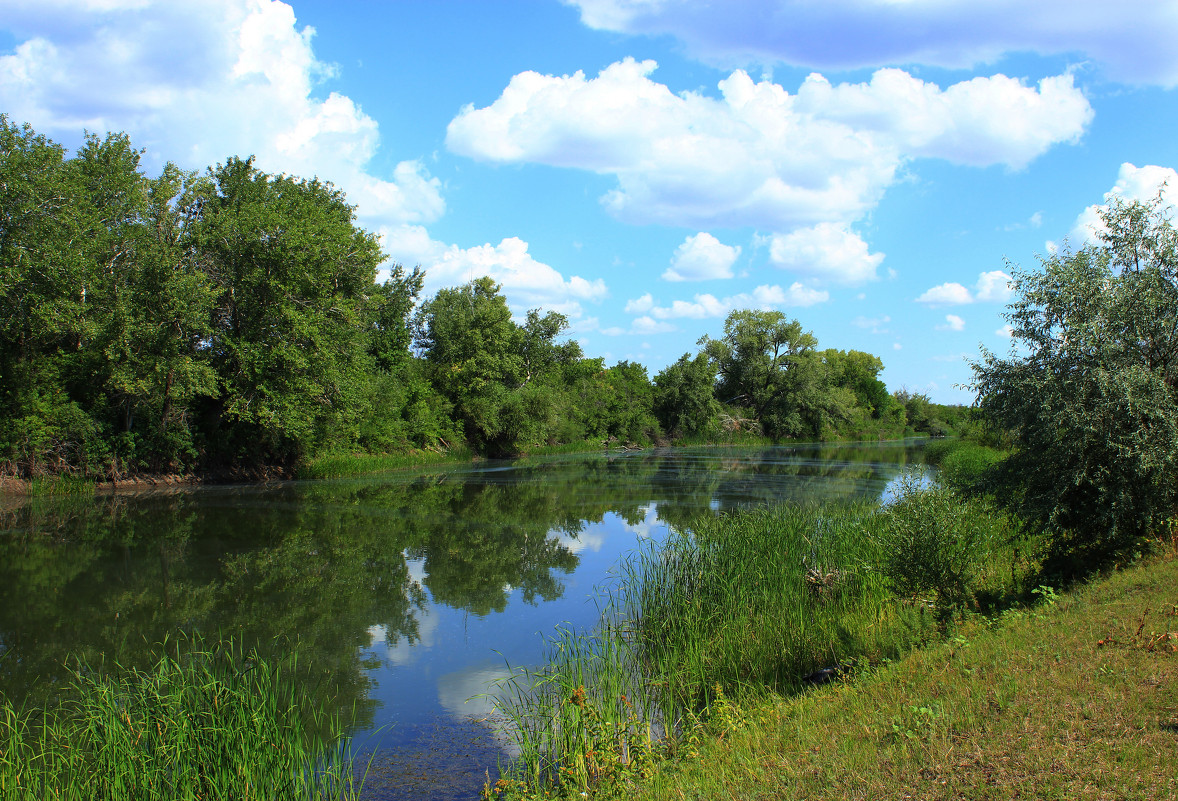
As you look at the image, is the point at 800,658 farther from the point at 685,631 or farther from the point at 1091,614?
the point at 1091,614

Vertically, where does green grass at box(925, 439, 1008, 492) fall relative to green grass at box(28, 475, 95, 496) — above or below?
below

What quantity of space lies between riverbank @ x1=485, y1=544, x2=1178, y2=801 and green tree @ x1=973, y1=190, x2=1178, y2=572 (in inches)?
115

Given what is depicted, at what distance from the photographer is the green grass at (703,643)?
18.4ft

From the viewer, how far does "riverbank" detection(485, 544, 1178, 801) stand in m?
4.02

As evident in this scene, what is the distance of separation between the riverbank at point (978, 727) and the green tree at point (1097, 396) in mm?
2930

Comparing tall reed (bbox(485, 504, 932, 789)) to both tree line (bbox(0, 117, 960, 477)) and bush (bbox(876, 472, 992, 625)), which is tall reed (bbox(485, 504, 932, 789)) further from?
tree line (bbox(0, 117, 960, 477))

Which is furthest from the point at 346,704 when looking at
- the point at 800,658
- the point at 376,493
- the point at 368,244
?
the point at 368,244

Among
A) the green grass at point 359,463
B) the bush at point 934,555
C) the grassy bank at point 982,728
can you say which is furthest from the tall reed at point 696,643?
the green grass at point 359,463

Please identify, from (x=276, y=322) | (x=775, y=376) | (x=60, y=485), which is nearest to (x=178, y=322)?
(x=276, y=322)

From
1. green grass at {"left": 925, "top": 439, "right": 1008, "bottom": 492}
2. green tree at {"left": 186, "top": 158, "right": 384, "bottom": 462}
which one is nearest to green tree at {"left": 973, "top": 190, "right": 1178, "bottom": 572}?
green grass at {"left": 925, "top": 439, "right": 1008, "bottom": 492}

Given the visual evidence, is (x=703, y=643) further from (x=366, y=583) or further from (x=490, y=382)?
(x=490, y=382)

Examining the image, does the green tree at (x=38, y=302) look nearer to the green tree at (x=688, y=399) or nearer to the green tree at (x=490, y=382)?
the green tree at (x=490, y=382)

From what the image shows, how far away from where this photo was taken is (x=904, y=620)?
7.86m

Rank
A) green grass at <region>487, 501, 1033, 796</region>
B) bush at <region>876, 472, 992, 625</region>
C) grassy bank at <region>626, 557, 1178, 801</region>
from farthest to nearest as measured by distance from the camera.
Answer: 1. bush at <region>876, 472, 992, 625</region>
2. green grass at <region>487, 501, 1033, 796</region>
3. grassy bank at <region>626, 557, 1178, 801</region>
